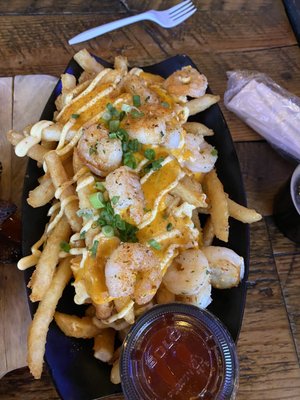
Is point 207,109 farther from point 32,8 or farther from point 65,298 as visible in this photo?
point 32,8

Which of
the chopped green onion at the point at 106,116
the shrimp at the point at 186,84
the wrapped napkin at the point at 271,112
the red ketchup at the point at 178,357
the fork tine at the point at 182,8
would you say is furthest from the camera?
the fork tine at the point at 182,8

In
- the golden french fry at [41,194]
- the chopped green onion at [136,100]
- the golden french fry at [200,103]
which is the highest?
the chopped green onion at [136,100]

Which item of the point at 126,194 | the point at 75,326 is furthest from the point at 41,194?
the point at 75,326

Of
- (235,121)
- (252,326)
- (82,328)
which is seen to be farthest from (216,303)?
(235,121)

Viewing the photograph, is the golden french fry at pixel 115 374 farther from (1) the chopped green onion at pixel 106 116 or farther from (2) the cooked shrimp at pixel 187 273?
(1) the chopped green onion at pixel 106 116

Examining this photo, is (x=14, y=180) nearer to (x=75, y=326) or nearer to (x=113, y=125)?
(x=113, y=125)

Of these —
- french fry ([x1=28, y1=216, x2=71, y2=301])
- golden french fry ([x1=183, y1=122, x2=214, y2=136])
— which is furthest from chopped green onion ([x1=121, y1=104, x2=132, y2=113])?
french fry ([x1=28, y1=216, x2=71, y2=301])

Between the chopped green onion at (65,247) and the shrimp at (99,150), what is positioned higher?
the shrimp at (99,150)

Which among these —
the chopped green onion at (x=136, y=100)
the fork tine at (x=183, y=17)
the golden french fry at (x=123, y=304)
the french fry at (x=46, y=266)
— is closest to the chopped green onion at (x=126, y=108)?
the chopped green onion at (x=136, y=100)
